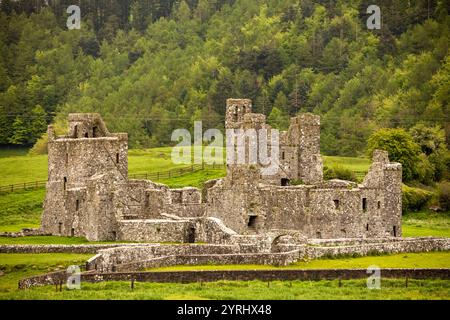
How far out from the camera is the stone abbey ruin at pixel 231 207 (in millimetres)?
80875

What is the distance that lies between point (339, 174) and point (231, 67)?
5751 cm

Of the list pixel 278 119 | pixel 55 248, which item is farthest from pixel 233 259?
pixel 278 119

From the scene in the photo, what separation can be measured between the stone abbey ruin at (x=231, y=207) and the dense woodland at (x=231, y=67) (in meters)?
34.9

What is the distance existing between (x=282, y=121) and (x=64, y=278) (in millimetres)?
67138

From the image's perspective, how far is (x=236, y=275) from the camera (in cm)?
7338

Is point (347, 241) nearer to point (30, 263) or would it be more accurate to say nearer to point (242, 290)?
Answer: point (242, 290)

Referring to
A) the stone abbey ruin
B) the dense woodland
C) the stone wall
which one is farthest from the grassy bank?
the dense woodland

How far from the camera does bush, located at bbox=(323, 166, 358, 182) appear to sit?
341 ft

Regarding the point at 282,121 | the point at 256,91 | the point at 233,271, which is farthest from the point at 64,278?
the point at 256,91

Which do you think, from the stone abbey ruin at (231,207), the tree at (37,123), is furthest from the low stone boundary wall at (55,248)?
the tree at (37,123)

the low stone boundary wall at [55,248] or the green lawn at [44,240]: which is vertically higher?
the green lawn at [44,240]

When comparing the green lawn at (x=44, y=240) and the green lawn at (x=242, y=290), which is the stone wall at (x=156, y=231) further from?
the green lawn at (x=242, y=290)

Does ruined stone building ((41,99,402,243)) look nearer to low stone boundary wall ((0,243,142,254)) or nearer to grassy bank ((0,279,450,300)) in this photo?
low stone boundary wall ((0,243,142,254))

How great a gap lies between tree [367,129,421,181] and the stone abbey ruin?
1668 centimetres
